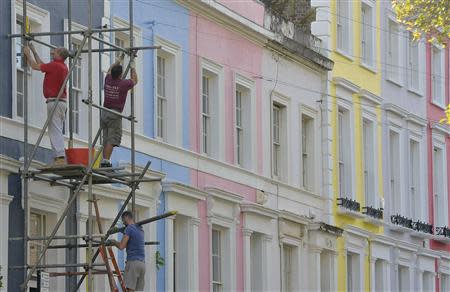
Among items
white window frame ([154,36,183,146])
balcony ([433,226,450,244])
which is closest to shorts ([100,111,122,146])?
white window frame ([154,36,183,146])

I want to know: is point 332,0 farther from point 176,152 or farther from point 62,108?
point 62,108

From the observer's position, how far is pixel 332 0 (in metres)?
42.6

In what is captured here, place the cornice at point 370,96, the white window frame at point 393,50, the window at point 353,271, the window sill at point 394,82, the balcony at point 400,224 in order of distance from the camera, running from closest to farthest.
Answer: the window at point 353,271 → the cornice at point 370,96 → the balcony at point 400,224 → the window sill at point 394,82 → the white window frame at point 393,50

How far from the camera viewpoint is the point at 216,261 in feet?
118

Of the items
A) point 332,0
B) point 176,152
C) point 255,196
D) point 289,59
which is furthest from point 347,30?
point 176,152

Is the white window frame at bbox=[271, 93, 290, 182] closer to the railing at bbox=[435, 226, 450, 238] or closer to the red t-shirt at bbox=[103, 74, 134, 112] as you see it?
the railing at bbox=[435, 226, 450, 238]

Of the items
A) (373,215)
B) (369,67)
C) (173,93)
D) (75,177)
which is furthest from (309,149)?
(75,177)

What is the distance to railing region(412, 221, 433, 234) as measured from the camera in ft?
153

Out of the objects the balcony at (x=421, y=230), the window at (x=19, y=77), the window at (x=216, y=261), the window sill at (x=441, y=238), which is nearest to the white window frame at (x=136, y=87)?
the window at (x=19, y=77)

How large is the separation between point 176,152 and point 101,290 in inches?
156

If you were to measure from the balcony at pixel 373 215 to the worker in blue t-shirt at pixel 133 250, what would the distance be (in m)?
16.2

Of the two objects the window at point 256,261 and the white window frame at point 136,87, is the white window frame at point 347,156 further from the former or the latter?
the white window frame at point 136,87

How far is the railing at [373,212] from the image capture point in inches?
1706

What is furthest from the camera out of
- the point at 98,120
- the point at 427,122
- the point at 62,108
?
the point at 427,122
